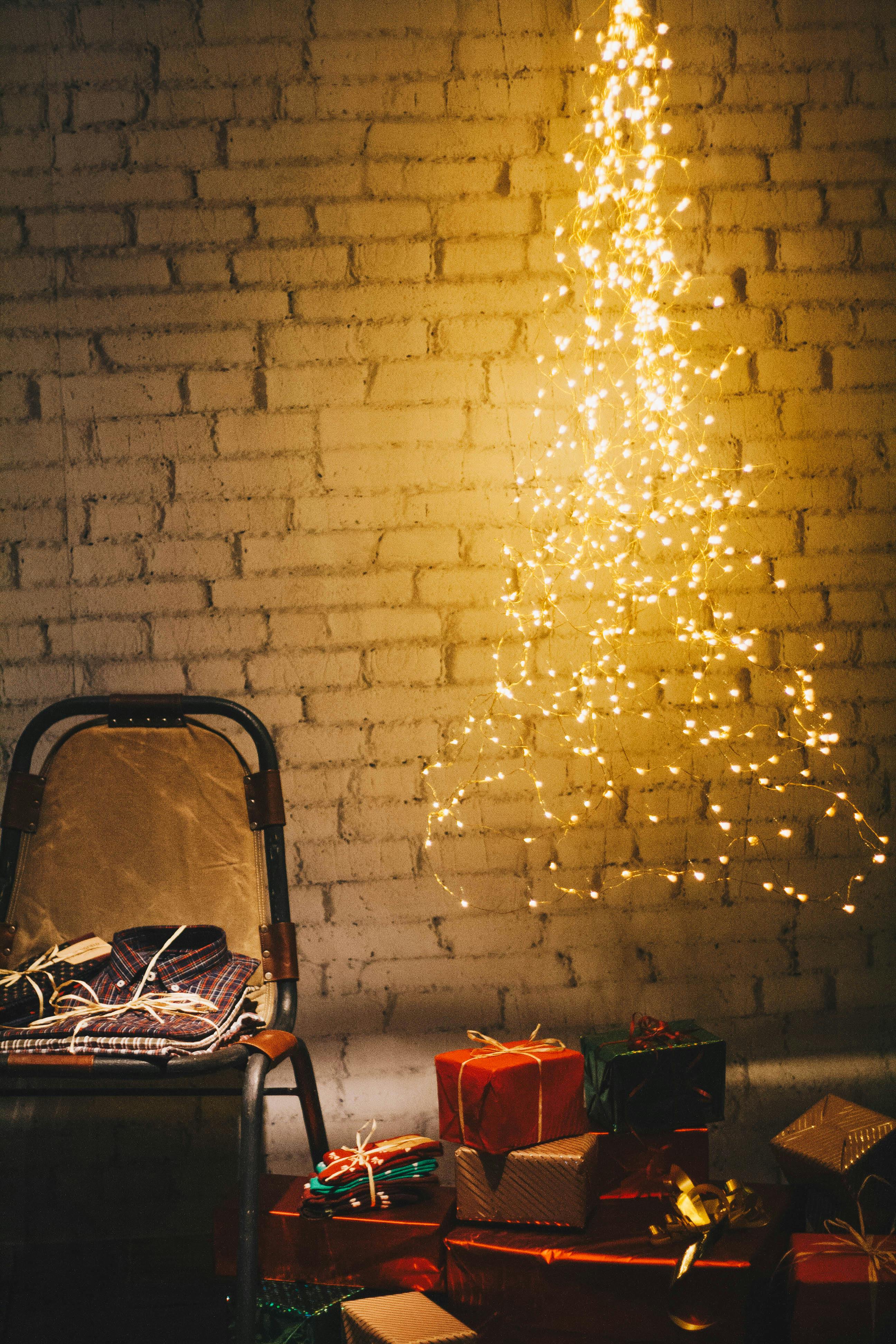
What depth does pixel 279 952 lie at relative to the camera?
1.47 metres

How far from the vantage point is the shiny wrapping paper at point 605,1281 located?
1235 millimetres

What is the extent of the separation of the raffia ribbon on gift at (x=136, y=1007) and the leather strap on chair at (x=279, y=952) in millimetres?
128

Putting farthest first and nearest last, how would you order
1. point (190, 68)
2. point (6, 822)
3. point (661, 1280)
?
point (190, 68), point (6, 822), point (661, 1280)

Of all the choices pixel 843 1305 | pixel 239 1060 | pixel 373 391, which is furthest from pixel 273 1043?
pixel 373 391

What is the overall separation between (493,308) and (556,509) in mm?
439

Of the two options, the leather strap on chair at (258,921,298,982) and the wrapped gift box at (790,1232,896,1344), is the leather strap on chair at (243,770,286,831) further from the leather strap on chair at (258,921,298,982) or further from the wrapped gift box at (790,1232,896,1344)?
the wrapped gift box at (790,1232,896,1344)

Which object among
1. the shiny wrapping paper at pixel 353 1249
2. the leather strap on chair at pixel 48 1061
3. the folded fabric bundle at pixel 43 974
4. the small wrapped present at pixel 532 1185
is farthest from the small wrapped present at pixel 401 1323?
the folded fabric bundle at pixel 43 974

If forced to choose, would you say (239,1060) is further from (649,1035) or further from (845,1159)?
(845,1159)

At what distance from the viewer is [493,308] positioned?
5.98 ft

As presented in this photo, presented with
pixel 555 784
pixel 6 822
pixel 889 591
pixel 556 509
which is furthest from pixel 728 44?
pixel 6 822

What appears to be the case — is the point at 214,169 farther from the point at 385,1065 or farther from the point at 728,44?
the point at 385,1065

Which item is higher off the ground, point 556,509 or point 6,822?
point 556,509

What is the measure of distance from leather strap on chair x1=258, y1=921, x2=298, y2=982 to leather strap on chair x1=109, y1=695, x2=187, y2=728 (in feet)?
1.38

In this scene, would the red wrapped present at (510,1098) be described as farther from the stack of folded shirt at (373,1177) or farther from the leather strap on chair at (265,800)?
the leather strap on chair at (265,800)
